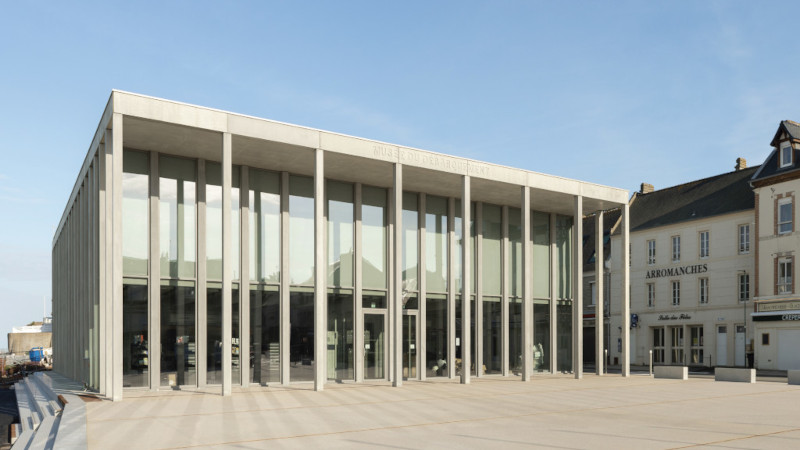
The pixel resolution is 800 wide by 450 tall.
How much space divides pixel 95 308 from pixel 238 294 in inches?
158

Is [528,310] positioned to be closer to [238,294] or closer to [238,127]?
[238,294]

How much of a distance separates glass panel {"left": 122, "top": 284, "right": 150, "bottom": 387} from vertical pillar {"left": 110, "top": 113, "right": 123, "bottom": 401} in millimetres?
2711

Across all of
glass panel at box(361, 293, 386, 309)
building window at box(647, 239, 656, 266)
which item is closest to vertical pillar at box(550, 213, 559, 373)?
glass panel at box(361, 293, 386, 309)

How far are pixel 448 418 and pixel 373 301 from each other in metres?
10.6

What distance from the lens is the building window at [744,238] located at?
40.7 m

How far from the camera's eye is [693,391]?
2172 centimetres

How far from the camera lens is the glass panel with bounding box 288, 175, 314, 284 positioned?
2272 centimetres

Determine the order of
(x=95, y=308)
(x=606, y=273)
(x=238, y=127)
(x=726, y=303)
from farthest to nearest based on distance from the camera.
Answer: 1. (x=606, y=273)
2. (x=726, y=303)
3. (x=95, y=308)
4. (x=238, y=127)

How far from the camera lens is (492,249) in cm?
2783

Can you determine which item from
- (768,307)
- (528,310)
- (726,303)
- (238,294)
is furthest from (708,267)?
(238,294)

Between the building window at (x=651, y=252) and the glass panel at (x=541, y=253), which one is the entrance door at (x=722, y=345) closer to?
the building window at (x=651, y=252)

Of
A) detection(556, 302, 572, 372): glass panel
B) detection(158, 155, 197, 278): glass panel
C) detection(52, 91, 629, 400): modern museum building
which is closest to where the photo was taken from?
detection(52, 91, 629, 400): modern museum building

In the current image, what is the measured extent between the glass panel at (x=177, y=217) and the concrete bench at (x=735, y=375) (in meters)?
19.8

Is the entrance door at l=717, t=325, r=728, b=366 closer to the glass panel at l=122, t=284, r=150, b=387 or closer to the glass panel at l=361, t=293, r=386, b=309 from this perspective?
the glass panel at l=361, t=293, r=386, b=309
